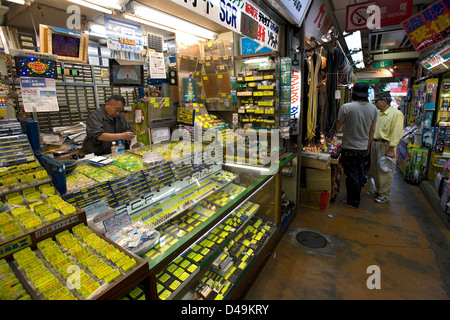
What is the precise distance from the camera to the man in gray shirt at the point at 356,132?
13.1ft

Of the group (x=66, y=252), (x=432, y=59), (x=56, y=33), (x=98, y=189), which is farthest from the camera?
(x=432, y=59)

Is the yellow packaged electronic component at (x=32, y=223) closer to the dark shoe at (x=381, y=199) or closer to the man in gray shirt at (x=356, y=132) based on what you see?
the man in gray shirt at (x=356, y=132)

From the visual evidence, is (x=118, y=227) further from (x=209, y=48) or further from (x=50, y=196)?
(x=209, y=48)

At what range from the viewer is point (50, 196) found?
1.36 metres

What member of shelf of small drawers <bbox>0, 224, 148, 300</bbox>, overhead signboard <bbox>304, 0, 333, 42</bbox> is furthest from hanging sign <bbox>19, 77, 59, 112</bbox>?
overhead signboard <bbox>304, 0, 333, 42</bbox>

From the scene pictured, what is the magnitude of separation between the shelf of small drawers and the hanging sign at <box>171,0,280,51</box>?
1656 mm

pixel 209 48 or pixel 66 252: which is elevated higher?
pixel 209 48

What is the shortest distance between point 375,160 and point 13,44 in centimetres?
655

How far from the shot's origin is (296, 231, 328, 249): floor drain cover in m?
3.25

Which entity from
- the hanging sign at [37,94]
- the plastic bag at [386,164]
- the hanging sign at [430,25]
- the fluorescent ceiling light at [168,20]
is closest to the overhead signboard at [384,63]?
the hanging sign at [430,25]

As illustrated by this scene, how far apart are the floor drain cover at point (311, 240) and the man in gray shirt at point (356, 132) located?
1367mm

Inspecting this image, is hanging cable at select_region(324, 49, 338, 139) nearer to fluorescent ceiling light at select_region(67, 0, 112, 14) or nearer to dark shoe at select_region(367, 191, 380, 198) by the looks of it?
dark shoe at select_region(367, 191, 380, 198)

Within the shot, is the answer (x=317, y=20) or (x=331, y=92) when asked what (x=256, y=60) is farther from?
(x=331, y=92)
